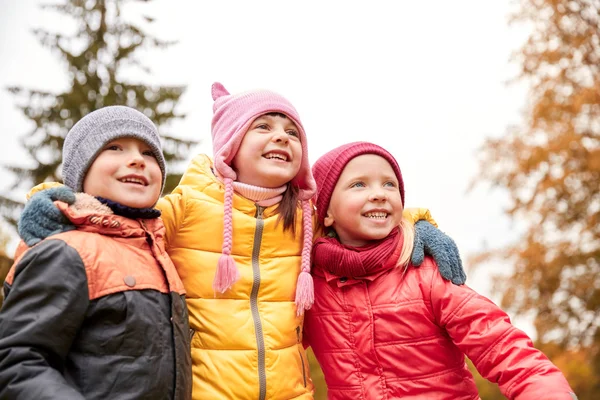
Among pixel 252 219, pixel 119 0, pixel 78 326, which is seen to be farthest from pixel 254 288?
pixel 119 0

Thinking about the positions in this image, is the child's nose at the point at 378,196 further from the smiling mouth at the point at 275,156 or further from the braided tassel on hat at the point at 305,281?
the smiling mouth at the point at 275,156

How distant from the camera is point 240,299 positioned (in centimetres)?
263

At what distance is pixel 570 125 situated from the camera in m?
8.16

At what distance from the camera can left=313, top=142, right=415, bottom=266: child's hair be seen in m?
3.01

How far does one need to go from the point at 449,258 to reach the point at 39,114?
8.81m

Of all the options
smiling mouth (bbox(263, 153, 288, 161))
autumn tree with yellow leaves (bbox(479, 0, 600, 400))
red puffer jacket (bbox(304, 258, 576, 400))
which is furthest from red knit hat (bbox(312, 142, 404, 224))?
autumn tree with yellow leaves (bbox(479, 0, 600, 400))

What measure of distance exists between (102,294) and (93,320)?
0.09 meters

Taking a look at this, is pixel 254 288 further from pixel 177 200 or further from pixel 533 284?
pixel 533 284

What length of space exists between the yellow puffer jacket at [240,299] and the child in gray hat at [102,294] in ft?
0.74

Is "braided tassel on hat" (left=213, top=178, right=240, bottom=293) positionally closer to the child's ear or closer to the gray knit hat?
the gray knit hat

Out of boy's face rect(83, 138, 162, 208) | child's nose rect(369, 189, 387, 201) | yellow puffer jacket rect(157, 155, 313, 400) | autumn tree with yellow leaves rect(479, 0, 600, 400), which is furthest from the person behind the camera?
autumn tree with yellow leaves rect(479, 0, 600, 400)

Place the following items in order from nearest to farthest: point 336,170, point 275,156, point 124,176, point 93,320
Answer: point 93,320
point 124,176
point 275,156
point 336,170

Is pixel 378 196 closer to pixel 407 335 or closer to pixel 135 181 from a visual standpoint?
pixel 407 335

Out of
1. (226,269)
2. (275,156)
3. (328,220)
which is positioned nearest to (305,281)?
(226,269)
